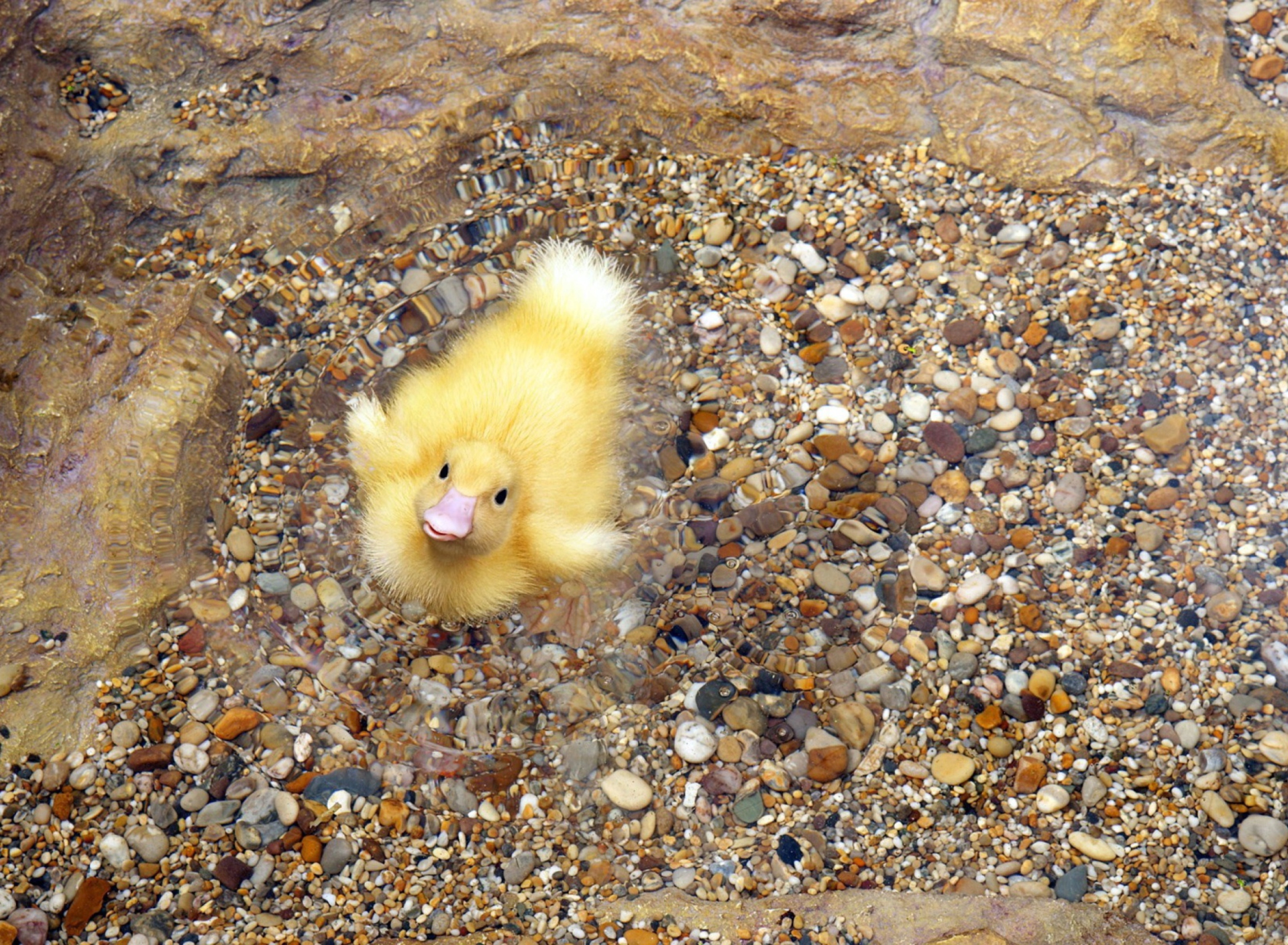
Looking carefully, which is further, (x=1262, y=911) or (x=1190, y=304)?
(x=1190, y=304)

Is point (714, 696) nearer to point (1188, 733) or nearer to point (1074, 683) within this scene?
point (1074, 683)

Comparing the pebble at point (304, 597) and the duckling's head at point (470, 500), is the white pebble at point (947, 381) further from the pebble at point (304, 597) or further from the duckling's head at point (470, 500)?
the pebble at point (304, 597)

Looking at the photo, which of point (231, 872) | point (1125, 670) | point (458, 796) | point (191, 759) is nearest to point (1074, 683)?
point (1125, 670)

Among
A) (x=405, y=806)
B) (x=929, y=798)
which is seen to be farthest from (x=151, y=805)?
(x=929, y=798)

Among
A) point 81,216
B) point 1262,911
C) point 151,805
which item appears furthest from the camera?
point 81,216

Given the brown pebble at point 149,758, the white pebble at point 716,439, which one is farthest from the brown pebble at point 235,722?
the white pebble at point 716,439

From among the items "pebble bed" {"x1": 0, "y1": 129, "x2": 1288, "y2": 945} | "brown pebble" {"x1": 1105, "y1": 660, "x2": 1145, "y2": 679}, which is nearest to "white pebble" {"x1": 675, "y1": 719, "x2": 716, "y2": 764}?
"pebble bed" {"x1": 0, "y1": 129, "x2": 1288, "y2": 945}

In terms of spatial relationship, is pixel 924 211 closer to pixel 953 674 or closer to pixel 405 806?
pixel 953 674
